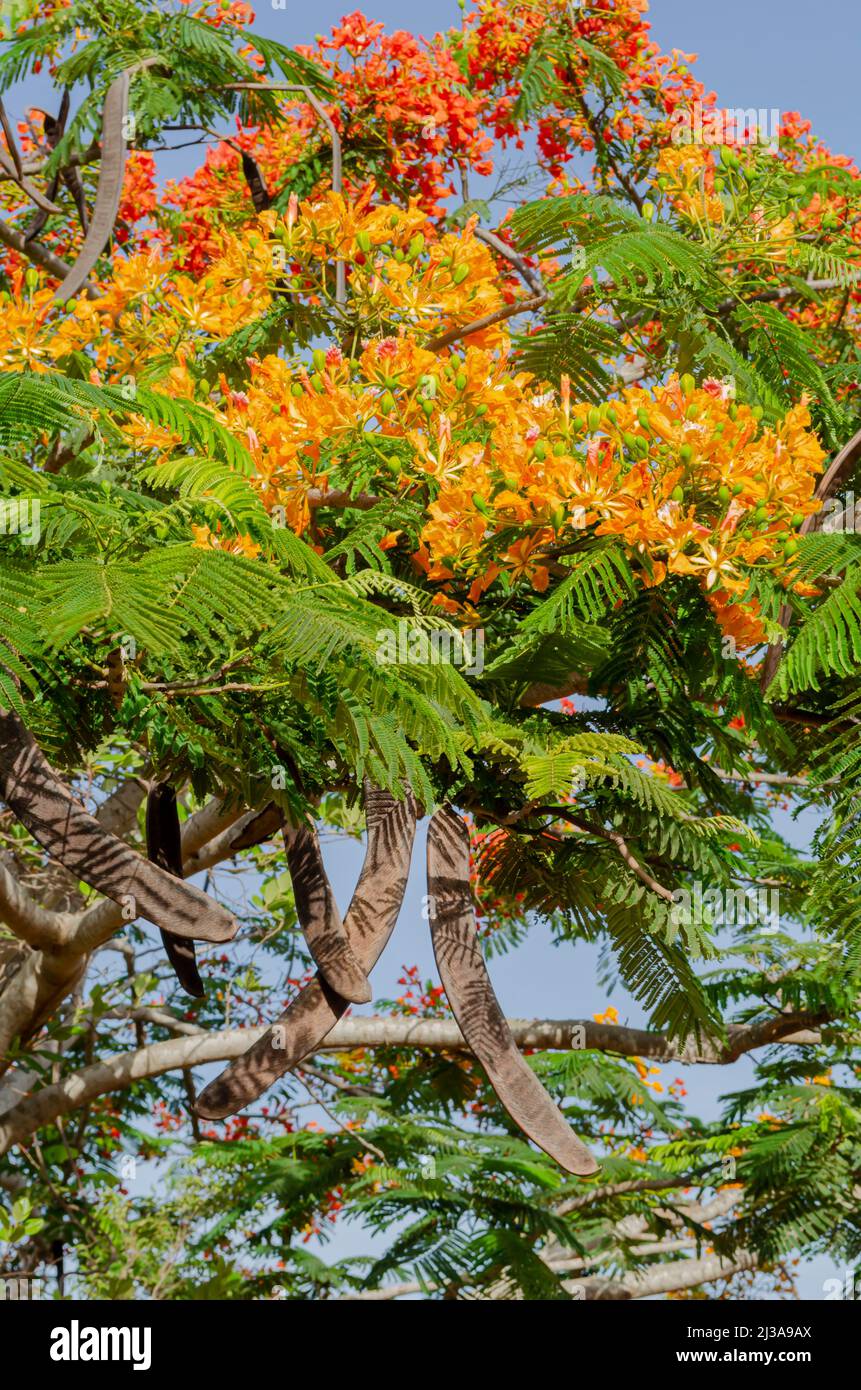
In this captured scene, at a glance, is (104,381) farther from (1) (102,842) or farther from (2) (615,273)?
(1) (102,842)

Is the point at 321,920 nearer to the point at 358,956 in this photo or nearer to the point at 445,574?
the point at 358,956

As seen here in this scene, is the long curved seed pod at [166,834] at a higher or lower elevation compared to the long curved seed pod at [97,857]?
higher

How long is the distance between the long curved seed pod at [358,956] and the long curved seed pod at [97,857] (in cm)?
35

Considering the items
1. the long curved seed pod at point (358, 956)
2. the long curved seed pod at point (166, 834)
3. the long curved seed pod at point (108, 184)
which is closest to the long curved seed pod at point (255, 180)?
the long curved seed pod at point (108, 184)

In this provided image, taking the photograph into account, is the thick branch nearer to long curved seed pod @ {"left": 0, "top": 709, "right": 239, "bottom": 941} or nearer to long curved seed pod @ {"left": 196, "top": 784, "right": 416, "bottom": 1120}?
long curved seed pod @ {"left": 196, "top": 784, "right": 416, "bottom": 1120}

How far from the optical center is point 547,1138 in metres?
2.61

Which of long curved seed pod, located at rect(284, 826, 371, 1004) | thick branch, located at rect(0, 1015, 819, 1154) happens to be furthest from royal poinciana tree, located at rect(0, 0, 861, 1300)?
thick branch, located at rect(0, 1015, 819, 1154)

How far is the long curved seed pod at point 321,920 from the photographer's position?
8.38 ft

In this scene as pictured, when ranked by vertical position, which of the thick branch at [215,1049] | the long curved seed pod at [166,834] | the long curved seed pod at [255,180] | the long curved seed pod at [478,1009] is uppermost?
the long curved seed pod at [255,180]

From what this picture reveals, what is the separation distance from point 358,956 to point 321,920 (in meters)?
0.10

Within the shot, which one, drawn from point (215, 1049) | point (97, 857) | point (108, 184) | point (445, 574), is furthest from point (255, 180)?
point (215, 1049)

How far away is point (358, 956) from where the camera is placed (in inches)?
102

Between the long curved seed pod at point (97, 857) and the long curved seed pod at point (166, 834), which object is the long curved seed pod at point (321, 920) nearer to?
the long curved seed pod at point (97, 857)
